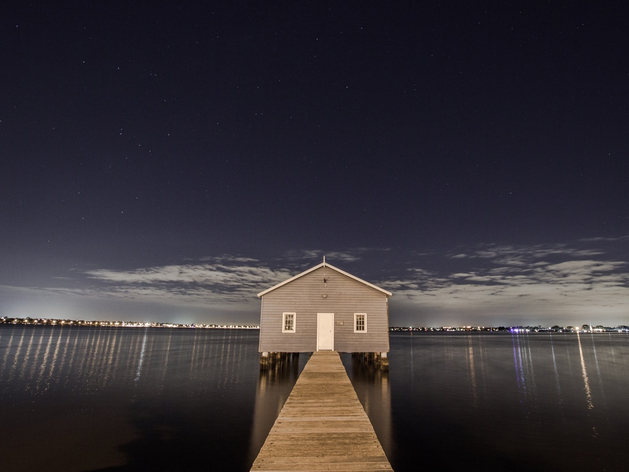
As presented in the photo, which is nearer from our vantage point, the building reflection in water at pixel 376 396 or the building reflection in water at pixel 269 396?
the building reflection in water at pixel 269 396

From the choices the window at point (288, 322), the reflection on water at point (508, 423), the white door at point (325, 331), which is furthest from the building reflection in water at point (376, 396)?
the window at point (288, 322)

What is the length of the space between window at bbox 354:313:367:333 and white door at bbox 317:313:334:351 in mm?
1550

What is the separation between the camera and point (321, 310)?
24.4 meters

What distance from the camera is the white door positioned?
24.1 m

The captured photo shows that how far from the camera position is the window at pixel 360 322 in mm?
24453

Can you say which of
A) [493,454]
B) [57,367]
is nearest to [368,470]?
[493,454]

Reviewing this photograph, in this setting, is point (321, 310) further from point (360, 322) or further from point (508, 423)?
point (508, 423)

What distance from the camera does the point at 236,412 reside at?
1670cm

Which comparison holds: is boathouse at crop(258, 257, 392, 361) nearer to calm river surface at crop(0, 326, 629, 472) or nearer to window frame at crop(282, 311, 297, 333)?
window frame at crop(282, 311, 297, 333)

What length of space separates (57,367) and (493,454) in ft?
114

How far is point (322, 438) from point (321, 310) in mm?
17324

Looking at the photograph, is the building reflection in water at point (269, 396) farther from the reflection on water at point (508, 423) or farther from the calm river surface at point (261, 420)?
the reflection on water at point (508, 423)

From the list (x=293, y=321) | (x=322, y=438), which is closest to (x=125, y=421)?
(x=293, y=321)

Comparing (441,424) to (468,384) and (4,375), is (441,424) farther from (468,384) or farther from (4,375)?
(4,375)
